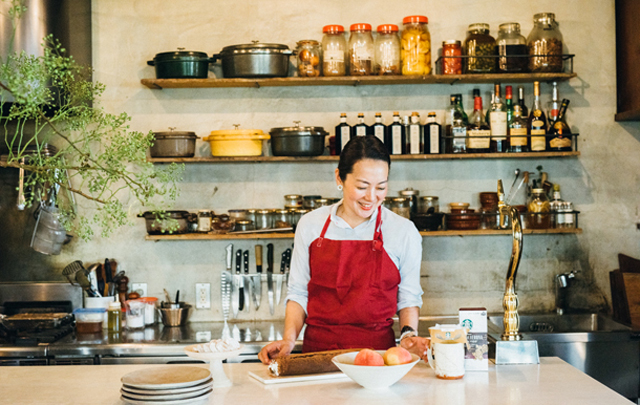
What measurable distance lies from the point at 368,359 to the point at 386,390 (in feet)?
0.40

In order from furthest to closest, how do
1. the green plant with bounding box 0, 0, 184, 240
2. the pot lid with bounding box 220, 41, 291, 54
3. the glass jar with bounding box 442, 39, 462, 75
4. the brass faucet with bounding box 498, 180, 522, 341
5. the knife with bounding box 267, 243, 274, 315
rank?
the knife with bounding box 267, 243, 274, 315 → the glass jar with bounding box 442, 39, 462, 75 → the pot lid with bounding box 220, 41, 291, 54 → the brass faucet with bounding box 498, 180, 522, 341 → the green plant with bounding box 0, 0, 184, 240

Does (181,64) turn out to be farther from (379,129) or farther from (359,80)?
(379,129)

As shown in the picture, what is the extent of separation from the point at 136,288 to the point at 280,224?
1035 millimetres

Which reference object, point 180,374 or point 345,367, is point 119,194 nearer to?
point 180,374

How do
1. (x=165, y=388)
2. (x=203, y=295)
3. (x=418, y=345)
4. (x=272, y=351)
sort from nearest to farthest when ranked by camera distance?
1. (x=165, y=388)
2. (x=418, y=345)
3. (x=272, y=351)
4. (x=203, y=295)

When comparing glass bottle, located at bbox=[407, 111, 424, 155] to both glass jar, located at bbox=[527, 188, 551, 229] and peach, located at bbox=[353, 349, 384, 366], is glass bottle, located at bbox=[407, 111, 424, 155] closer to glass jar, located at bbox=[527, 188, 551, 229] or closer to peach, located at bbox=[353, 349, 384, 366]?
glass jar, located at bbox=[527, 188, 551, 229]

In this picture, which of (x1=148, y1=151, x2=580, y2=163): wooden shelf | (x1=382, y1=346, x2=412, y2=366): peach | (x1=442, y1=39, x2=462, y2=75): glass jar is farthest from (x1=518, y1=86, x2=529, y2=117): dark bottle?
(x1=382, y1=346, x2=412, y2=366): peach

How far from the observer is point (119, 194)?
4.10 metres

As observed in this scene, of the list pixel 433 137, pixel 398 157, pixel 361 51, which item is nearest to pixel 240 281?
pixel 398 157

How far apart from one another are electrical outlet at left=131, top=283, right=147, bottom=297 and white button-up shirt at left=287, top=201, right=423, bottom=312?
5.56 feet

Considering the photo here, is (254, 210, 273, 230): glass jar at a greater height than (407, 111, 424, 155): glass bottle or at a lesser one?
lesser

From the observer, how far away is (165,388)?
187 centimetres

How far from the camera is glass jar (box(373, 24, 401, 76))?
381 centimetres

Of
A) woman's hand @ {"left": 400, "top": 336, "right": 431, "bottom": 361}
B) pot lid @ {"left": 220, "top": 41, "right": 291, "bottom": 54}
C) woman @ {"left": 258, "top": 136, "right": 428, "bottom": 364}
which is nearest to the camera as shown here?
woman's hand @ {"left": 400, "top": 336, "right": 431, "bottom": 361}
